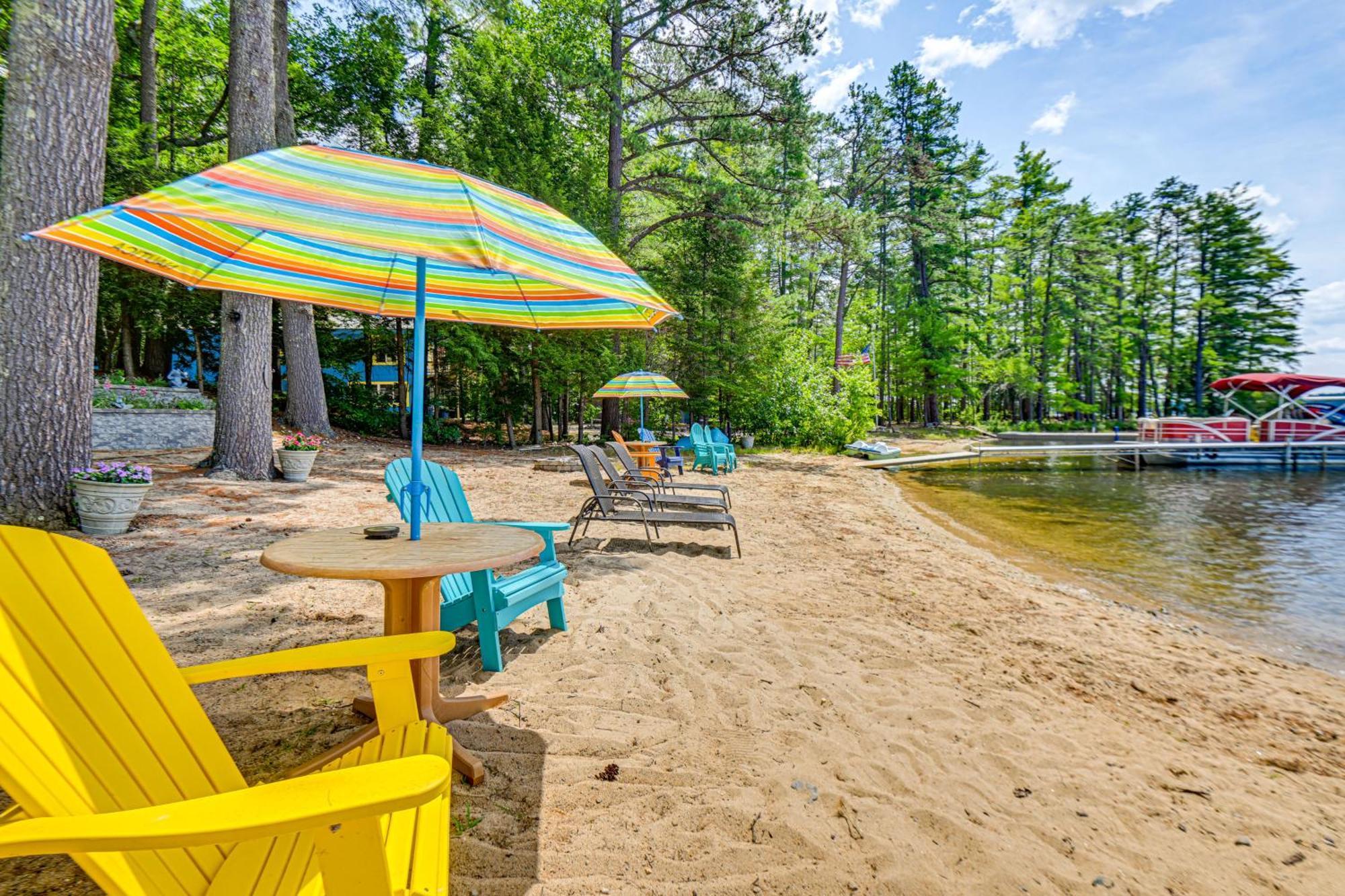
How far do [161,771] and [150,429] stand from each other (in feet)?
42.1

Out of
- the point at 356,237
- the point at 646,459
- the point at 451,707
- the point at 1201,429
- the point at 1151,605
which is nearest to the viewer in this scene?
the point at 356,237

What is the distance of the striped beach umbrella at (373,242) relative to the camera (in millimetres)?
1936

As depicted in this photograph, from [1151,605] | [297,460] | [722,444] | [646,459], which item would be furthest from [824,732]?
[722,444]

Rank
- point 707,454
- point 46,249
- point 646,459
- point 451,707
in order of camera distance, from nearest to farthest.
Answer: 1. point 451,707
2. point 46,249
3. point 646,459
4. point 707,454

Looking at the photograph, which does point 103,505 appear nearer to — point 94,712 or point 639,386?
point 94,712

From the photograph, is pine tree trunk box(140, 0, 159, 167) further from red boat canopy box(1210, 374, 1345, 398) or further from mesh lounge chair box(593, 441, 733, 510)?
red boat canopy box(1210, 374, 1345, 398)

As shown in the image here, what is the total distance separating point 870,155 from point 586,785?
28.1 m

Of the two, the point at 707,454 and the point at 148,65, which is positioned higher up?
the point at 148,65

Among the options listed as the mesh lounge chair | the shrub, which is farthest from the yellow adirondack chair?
the shrub

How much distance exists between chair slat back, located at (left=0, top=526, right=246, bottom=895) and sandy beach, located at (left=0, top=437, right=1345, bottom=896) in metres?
0.93

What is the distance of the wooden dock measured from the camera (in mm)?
18812

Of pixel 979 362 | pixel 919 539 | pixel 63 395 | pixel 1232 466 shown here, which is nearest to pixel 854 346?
pixel 979 362

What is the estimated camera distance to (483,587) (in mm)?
3057

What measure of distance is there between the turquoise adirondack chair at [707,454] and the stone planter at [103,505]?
30.4 feet
